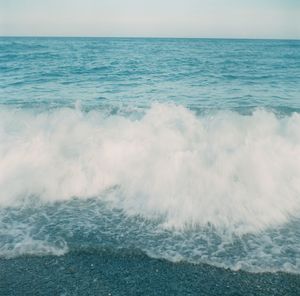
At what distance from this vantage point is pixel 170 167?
239 inches

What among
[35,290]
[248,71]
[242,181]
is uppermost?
[248,71]

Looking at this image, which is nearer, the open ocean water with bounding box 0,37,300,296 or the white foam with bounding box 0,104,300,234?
the open ocean water with bounding box 0,37,300,296

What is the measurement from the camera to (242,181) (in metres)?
5.75

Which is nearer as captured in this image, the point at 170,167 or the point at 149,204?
the point at 149,204

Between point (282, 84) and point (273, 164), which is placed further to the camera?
point (282, 84)

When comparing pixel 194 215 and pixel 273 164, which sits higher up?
pixel 273 164

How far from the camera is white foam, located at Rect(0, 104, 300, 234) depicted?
5.21 meters

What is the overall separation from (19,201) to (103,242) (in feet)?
6.88

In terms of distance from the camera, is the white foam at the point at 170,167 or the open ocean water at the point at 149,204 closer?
the open ocean water at the point at 149,204

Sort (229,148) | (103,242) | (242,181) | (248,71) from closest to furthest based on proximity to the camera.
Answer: (103,242) → (242,181) → (229,148) → (248,71)

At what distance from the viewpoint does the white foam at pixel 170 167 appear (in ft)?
17.1

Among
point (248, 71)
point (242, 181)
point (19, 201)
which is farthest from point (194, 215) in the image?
point (248, 71)

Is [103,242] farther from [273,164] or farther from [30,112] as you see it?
[30,112]

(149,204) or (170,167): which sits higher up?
(170,167)
